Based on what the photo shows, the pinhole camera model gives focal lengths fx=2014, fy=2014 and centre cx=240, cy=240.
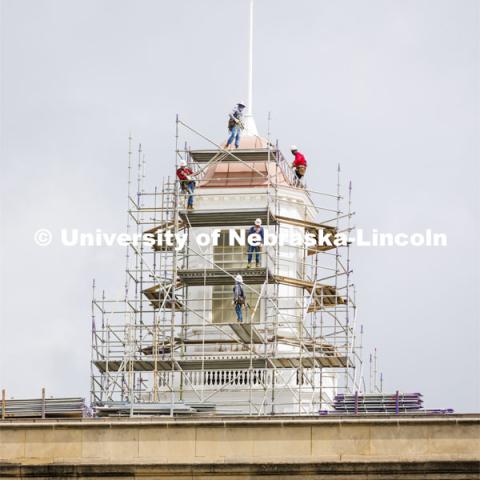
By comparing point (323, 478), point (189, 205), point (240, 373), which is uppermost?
point (189, 205)

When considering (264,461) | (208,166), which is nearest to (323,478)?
(264,461)

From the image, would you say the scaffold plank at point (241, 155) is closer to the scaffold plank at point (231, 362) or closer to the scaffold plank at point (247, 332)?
the scaffold plank at point (247, 332)

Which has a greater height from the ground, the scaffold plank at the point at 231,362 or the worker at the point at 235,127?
the worker at the point at 235,127

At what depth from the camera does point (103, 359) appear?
60.5 m

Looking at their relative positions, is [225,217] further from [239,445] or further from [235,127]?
[239,445]

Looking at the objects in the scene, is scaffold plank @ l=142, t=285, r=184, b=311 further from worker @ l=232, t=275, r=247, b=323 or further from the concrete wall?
the concrete wall

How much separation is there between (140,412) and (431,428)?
11.8m

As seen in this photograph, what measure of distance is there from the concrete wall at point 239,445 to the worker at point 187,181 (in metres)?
19.8

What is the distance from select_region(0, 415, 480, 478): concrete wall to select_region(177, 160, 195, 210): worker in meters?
19.8

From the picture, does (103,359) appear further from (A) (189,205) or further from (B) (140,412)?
(B) (140,412)

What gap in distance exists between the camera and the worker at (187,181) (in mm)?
60531

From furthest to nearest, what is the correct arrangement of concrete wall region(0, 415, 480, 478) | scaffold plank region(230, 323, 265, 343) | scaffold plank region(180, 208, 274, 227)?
scaffold plank region(180, 208, 274, 227), scaffold plank region(230, 323, 265, 343), concrete wall region(0, 415, 480, 478)

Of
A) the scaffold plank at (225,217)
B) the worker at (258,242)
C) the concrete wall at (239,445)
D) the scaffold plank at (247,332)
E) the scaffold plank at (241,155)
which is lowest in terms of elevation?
the concrete wall at (239,445)

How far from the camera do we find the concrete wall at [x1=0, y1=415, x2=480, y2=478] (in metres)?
39.7
